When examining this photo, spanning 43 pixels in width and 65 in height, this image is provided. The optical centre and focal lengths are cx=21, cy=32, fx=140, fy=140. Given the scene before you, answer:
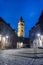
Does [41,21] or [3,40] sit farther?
[41,21]

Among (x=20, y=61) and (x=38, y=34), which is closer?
(x=20, y=61)

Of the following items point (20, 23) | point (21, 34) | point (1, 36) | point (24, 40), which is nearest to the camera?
point (1, 36)

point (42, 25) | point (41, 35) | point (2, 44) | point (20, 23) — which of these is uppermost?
point (20, 23)

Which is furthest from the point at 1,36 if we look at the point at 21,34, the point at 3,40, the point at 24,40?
the point at 21,34

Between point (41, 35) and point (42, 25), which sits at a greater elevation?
point (42, 25)

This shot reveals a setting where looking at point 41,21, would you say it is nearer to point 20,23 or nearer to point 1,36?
point 1,36

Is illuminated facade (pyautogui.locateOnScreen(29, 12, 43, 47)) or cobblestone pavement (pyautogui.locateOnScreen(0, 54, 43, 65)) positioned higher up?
illuminated facade (pyautogui.locateOnScreen(29, 12, 43, 47))

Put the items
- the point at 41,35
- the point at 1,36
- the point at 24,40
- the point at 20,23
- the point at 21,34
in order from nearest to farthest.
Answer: the point at 1,36
the point at 41,35
the point at 24,40
the point at 21,34
the point at 20,23

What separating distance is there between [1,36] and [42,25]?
17132mm

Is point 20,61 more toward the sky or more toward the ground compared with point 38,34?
more toward the ground

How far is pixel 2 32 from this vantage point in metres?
52.0

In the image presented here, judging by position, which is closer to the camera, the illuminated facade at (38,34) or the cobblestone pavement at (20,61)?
the cobblestone pavement at (20,61)

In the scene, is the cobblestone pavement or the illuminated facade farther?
the illuminated facade

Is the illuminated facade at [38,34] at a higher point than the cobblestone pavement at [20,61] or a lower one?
higher
